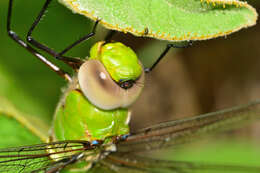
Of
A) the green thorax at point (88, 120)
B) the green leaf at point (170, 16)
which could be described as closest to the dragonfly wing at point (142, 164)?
the green thorax at point (88, 120)

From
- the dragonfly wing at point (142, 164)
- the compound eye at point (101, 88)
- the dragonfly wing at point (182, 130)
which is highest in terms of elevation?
the compound eye at point (101, 88)

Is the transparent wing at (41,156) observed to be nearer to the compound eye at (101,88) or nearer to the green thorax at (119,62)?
the compound eye at (101,88)

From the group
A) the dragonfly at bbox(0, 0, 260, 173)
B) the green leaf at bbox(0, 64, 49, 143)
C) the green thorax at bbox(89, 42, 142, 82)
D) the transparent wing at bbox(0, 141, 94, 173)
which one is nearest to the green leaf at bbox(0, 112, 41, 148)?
the green leaf at bbox(0, 64, 49, 143)

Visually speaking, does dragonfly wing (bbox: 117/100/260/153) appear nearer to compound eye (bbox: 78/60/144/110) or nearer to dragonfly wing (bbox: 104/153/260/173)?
dragonfly wing (bbox: 104/153/260/173)

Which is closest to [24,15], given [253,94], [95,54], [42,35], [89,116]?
[42,35]

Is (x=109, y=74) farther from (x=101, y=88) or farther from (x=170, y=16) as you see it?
(x=170, y=16)

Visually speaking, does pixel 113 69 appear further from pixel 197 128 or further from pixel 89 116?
pixel 197 128

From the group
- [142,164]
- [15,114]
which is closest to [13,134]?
[15,114]
